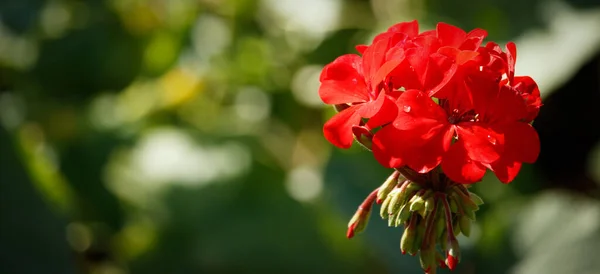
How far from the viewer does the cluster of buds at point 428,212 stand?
0.82 metres

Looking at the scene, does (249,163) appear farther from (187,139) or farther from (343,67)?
(343,67)

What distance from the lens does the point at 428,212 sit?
835mm

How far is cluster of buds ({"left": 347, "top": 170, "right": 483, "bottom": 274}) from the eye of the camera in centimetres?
82

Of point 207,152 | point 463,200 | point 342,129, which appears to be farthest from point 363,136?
point 207,152

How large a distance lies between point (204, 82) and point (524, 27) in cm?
103

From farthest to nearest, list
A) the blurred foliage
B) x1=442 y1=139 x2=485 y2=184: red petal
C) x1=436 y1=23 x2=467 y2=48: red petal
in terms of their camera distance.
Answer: the blurred foliage, x1=436 y1=23 x2=467 y2=48: red petal, x1=442 y1=139 x2=485 y2=184: red petal

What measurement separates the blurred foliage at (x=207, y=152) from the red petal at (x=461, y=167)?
114 centimetres

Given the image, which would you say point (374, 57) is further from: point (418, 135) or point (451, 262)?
point (451, 262)

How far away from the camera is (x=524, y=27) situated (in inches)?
87.7

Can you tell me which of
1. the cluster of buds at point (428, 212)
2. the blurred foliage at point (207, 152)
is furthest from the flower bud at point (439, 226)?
the blurred foliage at point (207, 152)

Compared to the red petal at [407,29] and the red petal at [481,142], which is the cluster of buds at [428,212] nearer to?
the red petal at [481,142]

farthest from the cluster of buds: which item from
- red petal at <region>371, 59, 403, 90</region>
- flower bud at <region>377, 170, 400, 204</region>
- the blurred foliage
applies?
the blurred foliage

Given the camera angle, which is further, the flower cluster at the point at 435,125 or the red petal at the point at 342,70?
the red petal at the point at 342,70

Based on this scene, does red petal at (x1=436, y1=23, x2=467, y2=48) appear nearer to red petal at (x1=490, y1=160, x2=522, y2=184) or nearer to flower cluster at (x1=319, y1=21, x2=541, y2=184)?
flower cluster at (x1=319, y1=21, x2=541, y2=184)
